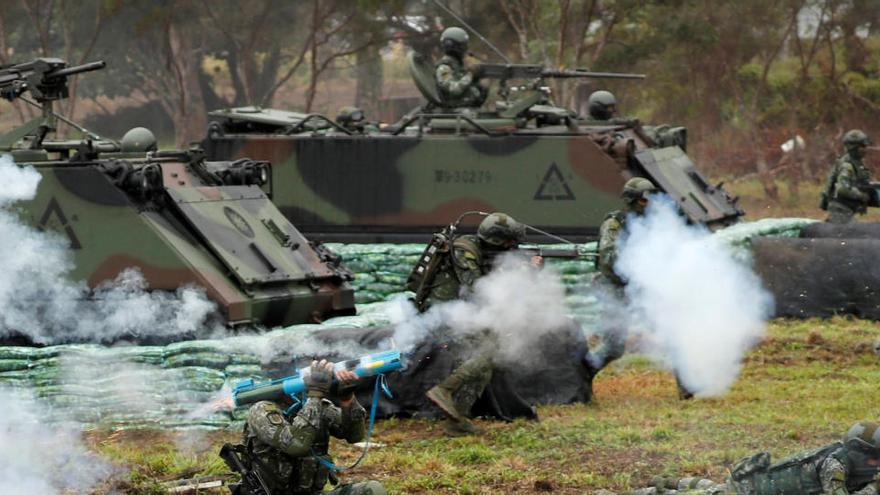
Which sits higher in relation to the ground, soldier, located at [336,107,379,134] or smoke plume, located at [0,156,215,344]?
soldier, located at [336,107,379,134]

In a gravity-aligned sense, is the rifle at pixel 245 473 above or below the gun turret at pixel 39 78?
below

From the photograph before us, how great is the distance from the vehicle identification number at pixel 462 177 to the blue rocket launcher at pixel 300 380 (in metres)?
9.57

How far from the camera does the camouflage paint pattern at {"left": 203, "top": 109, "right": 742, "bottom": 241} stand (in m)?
18.8

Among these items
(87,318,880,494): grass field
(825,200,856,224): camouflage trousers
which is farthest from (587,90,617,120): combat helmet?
(87,318,880,494): grass field

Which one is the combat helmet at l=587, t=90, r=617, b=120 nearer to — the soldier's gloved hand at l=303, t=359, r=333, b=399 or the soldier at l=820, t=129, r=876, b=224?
the soldier at l=820, t=129, r=876, b=224

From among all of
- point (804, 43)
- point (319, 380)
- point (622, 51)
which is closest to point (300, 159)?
point (319, 380)

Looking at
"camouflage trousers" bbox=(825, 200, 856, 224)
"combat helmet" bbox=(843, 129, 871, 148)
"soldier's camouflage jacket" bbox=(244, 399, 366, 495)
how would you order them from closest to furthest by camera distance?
"soldier's camouflage jacket" bbox=(244, 399, 366, 495)
"combat helmet" bbox=(843, 129, 871, 148)
"camouflage trousers" bbox=(825, 200, 856, 224)

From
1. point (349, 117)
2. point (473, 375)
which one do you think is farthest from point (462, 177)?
point (473, 375)

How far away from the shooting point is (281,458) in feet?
30.7

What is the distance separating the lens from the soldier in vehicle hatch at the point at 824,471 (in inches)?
341

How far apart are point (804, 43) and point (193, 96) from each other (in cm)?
1516

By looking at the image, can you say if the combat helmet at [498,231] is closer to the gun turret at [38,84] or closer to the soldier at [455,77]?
the gun turret at [38,84]

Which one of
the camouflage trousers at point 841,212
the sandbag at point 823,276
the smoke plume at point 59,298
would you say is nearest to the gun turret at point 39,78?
the smoke plume at point 59,298

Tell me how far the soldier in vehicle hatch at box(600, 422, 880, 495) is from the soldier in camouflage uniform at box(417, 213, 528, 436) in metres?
3.49
